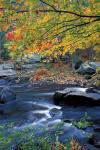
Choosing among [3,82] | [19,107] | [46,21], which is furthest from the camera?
[3,82]

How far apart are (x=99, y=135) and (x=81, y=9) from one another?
5.33m

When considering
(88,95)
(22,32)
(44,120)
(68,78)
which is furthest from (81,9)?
(68,78)

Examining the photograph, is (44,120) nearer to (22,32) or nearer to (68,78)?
(22,32)

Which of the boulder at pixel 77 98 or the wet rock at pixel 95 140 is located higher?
the wet rock at pixel 95 140

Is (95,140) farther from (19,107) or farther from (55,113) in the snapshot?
(19,107)

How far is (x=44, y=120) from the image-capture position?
43.5 feet

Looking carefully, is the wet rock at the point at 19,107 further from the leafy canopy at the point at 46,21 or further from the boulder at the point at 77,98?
the leafy canopy at the point at 46,21

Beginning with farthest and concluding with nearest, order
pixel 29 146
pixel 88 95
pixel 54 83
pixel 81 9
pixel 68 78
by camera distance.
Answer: pixel 68 78
pixel 54 83
pixel 88 95
pixel 29 146
pixel 81 9

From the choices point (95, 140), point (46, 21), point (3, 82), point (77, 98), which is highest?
point (46, 21)

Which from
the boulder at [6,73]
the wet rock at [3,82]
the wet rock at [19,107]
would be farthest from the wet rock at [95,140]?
the boulder at [6,73]

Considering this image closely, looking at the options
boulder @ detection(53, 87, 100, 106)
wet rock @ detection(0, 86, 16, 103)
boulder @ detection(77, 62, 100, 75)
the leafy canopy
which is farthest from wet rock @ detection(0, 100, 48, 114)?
boulder @ detection(77, 62, 100, 75)

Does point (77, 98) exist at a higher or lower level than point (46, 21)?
lower

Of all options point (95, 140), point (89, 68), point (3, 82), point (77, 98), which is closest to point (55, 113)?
point (77, 98)

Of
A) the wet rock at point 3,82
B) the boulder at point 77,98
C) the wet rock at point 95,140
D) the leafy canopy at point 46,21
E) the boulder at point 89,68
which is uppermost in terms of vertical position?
the leafy canopy at point 46,21
